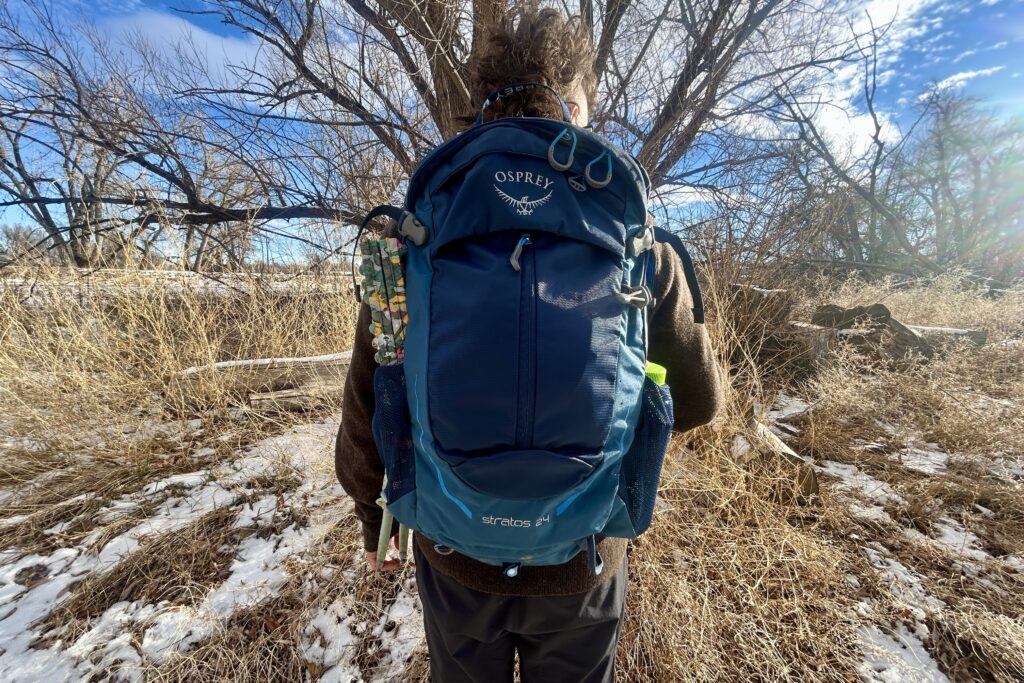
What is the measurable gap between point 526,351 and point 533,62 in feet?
2.10

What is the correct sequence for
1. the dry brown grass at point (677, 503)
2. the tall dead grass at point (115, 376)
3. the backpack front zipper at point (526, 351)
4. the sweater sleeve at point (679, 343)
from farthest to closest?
the tall dead grass at point (115, 376), the dry brown grass at point (677, 503), the sweater sleeve at point (679, 343), the backpack front zipper at point (526, 351)

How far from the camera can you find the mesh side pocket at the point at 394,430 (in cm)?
72

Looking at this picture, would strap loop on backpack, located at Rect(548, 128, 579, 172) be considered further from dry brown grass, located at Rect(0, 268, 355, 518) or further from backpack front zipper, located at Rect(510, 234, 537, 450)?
dry brown grass, located at Rect(0, 268, 355, 518)

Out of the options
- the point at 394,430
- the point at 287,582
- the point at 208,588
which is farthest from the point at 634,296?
the point at 208,588

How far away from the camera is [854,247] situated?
25.8 feet

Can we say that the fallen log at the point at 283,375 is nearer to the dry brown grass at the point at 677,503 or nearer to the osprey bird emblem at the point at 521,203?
the dry brown grass at the point at 677,503

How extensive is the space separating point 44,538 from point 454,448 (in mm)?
3209

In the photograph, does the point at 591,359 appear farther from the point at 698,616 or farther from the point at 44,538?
the point at 44,538

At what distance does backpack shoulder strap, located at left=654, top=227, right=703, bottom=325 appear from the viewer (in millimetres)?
800

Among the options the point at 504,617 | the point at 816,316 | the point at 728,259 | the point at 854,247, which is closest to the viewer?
the point at 504,617

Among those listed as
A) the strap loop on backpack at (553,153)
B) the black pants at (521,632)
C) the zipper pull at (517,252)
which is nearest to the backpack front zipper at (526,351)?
the zipper pull at (517,252)

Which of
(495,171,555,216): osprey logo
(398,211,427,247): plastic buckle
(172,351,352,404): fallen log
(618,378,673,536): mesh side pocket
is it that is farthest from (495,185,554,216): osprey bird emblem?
(172,351,352,404): fallen log

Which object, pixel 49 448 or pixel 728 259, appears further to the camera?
pixel 728 259

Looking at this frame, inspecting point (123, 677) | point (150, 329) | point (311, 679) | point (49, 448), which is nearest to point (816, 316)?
point (311, 679)
